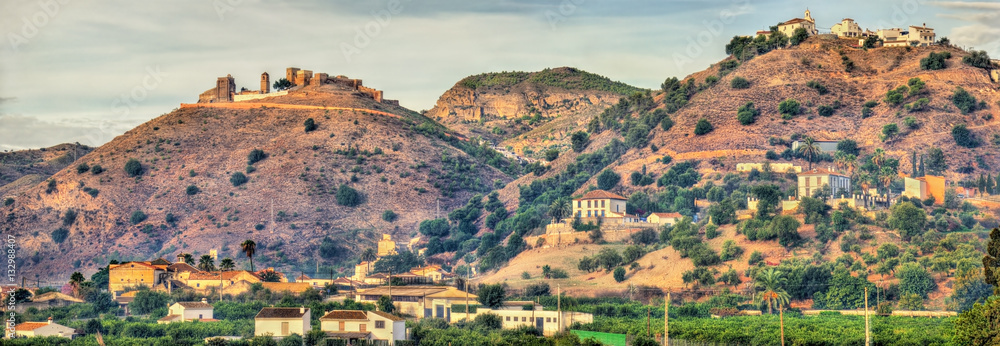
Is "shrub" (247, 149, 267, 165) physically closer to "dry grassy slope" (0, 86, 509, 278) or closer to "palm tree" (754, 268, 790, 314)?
"dry grassy slope" (0, 86, 509, 278)

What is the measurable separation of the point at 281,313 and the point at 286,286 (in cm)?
2393

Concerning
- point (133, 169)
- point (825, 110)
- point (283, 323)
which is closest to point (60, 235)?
point (133, 169)

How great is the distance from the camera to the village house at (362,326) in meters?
72.1

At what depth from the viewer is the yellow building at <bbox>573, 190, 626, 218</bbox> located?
118625 millimetres

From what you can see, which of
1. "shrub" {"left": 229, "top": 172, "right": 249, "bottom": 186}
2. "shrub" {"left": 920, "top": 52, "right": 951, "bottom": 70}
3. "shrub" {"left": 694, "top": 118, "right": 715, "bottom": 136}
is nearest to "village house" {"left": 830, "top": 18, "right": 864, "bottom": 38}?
"shrub" {"left": 920, "top": 52, "right": 951, "bottom": 70}

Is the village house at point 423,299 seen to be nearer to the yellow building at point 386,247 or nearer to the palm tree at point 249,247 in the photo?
the palm tree at point 249,247

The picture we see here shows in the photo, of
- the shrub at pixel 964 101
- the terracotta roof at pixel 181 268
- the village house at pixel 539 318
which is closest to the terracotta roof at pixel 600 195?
the shrub at pixel 964 101

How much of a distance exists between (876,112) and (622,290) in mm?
44057

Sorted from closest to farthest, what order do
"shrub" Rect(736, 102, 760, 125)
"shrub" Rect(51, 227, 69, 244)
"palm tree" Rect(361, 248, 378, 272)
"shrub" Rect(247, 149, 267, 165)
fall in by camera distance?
"palm tree" Rect(361, 248, 378, 272) < "shrub" Rect(736, 102, 760, 125) < "shrub" Rect(51, 227, 69, 244) < "shrub" Rect(247, 149, 267, 165)

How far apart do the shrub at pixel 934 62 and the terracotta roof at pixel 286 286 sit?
67.1 meters

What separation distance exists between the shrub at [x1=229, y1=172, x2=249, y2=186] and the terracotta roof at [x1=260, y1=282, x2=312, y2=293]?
42.6 m

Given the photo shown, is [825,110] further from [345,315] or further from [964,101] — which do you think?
[345,315]

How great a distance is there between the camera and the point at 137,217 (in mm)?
134625

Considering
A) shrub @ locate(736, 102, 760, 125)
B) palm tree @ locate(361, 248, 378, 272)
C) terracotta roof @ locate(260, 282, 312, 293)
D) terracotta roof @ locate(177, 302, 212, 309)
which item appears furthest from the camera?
shrub @ locate(736, 102, 760, 125)
